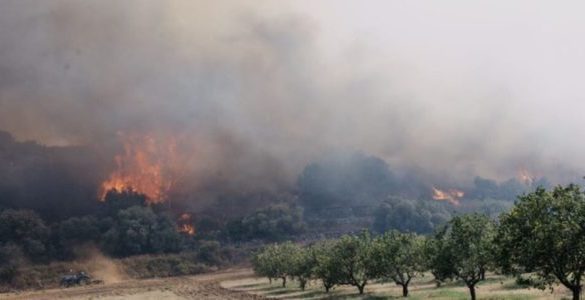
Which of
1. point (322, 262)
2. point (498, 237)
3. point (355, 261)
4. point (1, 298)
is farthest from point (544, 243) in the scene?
point (1, 298)

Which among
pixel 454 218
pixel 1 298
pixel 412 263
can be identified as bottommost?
pixel 1 298

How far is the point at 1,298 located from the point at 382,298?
148 m

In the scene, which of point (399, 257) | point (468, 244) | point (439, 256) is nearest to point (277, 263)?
point (399, 257)

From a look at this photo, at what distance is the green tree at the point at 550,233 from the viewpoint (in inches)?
1714

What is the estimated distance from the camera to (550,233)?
44.0 m

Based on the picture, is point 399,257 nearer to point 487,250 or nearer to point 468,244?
point 468,244

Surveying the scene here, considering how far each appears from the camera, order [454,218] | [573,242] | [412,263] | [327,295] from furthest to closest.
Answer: [327,295]
[412,263]
[454,218]
[573,242]

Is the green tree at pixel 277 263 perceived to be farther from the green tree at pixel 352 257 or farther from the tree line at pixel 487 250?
the green tree at pixel 352 257

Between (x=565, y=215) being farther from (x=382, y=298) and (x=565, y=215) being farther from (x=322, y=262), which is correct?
(x=322, y=262)

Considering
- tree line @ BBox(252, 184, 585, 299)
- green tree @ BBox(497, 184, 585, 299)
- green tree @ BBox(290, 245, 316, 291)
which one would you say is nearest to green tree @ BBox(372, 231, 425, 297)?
tree line @ BBox(252, 184, 585, 299)

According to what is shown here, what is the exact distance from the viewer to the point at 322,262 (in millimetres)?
111812

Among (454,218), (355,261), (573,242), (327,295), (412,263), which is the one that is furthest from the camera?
(327,295)

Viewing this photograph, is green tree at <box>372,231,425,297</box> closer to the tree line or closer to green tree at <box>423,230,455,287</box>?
the tree line

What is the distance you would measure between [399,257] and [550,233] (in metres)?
48.2
